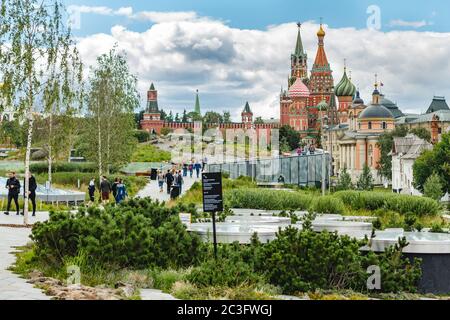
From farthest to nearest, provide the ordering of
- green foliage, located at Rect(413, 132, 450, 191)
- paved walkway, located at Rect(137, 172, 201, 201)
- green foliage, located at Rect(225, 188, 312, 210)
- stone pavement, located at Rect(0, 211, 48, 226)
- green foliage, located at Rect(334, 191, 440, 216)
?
green foliage, located at Rect(413, 132, 450, 191) < paved walkway, located at Rect(137, 172, 201, 201) < green foliage, located at Rect(225, 188, 312, 210) < green foliage, located at Rect(334, 191, 440, 216) < stone pavement, located at Rect(0, 211, 48, 226)

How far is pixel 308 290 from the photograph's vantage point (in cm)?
1138

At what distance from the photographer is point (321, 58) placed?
174 metres

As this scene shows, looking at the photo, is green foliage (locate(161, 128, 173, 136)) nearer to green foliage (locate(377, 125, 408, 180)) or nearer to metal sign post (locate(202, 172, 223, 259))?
green foliage (locate(377, 125, 408, 180))

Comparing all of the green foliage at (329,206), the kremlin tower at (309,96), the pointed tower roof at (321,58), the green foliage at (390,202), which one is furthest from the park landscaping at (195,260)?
the pointed tower roof at (321,58)

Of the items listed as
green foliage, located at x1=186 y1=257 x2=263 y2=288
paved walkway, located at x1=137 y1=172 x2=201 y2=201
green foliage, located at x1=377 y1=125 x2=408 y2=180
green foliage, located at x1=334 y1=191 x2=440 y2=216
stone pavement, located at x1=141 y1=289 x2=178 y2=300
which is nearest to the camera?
stone pavement, located at x1=141 y1=289 x2=178 y2=300

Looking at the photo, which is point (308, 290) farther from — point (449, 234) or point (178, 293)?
point (449, 234)

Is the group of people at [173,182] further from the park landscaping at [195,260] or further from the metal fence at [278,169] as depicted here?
the park landscaping at [195,260]

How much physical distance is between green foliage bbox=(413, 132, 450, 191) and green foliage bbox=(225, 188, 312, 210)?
43.2 meters

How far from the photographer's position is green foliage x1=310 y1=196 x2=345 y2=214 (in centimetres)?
2367

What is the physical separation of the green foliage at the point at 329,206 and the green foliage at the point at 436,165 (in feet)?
144

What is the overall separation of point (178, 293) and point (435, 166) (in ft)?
200

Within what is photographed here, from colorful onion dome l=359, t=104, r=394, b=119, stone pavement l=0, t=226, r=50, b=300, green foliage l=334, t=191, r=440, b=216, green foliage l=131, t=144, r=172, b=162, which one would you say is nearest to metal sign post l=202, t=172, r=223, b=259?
stone pavement l=0, t=226, r=50, b=300

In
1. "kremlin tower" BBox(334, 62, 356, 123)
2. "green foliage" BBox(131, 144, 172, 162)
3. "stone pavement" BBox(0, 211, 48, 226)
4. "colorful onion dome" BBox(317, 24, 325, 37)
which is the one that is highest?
"colorful onion dome" BBox(317, 24, 325, 37)

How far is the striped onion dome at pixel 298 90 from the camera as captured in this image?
168 metres
